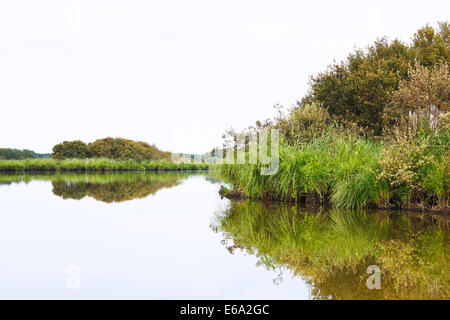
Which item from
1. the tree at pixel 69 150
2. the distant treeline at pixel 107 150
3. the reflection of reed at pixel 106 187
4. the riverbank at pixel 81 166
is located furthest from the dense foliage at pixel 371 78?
the tree at pixel 69 150

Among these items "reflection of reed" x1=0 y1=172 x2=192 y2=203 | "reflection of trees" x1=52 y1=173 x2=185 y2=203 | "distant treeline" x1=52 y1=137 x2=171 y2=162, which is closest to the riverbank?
"distant treeline" x1=52 y1=137 x2=171 y2=162

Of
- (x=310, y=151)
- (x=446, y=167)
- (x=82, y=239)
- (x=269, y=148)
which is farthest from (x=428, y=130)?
(x=82, y=239)

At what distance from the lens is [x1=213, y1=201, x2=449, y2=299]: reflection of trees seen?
120 inches

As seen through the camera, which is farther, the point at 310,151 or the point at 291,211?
the point at 310,151

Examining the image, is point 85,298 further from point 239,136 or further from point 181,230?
point 239,136

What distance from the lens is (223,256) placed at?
4.13 m

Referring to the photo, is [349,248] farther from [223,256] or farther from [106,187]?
[106,187]

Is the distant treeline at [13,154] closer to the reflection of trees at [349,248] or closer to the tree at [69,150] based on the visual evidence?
the tree at [69,150]

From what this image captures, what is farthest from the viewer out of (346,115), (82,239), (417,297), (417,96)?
(346,115)

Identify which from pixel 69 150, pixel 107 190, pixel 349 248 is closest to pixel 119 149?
pixel 69 150

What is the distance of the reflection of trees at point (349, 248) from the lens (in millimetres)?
3043

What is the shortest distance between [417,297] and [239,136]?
1090 centimetres

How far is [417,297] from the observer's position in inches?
111

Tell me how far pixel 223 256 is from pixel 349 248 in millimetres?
1487
